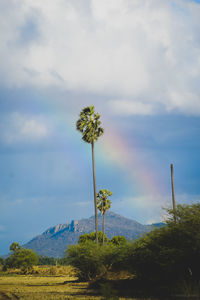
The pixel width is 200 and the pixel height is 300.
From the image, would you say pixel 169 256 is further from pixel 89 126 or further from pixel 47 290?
pixel 89 126

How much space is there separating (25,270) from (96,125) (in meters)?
44.6

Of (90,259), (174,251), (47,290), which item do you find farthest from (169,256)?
(90,259)

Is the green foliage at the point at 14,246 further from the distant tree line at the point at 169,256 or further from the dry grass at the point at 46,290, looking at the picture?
the distant tree line at the point at 169,256

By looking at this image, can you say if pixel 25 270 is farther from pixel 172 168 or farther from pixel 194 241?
pixel 194 241

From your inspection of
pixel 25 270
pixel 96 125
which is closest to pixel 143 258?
pixel 96 125

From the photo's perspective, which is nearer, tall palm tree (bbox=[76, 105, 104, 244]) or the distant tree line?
the distant tree line

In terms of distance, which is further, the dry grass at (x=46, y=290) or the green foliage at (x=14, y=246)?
the green foliage at (x=14, y=246)

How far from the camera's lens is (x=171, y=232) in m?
23.5

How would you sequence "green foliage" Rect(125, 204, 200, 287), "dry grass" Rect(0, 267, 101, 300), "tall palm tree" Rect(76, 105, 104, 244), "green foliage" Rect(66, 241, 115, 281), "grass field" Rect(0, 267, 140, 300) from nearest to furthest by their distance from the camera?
"green foliage" Rect(125, 204, 200, 287)
"grass field" Rect(0, 267, 140, 300)
"dry grass" Rect(0, 267, 101, 300)
"green foliage" Rect(66, 241, 115, 281)
"tall palm tree" Rect(76, 105, 104, 244)

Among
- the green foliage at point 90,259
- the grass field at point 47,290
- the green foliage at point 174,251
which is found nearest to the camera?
the green foliage at point 174,251

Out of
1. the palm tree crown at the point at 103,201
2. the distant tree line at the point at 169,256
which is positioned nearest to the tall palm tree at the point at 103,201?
the palm tree crown at the point at 103,201

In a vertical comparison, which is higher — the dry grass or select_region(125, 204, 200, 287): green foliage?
select_region(125, 204, 200, 287): green foliage

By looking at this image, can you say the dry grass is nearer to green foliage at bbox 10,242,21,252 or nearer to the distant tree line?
the distant tree line

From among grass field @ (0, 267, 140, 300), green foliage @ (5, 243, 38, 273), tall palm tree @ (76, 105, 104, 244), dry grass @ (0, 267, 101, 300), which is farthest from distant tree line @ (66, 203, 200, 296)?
green foliage @ (5, 243, 38, 273)
